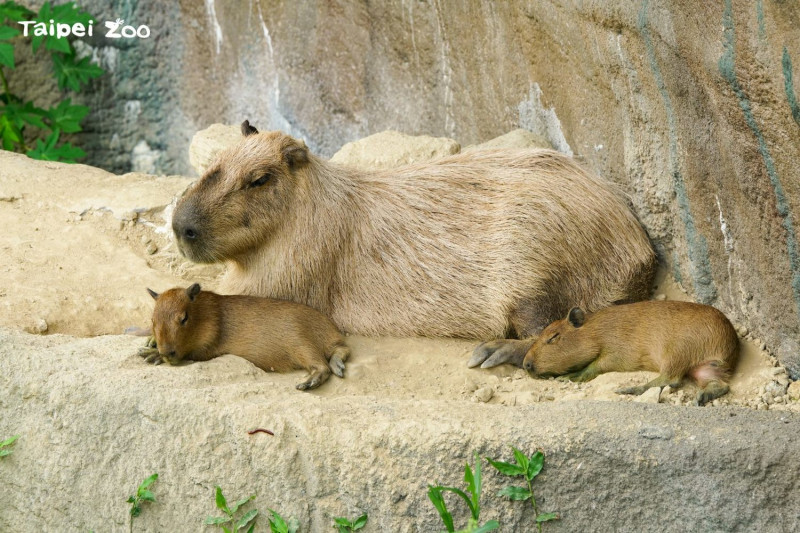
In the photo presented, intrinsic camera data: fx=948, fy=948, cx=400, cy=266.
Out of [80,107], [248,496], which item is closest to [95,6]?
[80,107]

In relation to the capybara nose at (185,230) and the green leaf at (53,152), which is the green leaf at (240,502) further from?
the green leaf at (53,152)

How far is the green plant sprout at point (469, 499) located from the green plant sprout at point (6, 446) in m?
1.91

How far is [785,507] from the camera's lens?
11.0 ft

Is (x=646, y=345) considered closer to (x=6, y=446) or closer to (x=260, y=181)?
(x=260, y=181)

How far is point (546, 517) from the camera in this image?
347cm

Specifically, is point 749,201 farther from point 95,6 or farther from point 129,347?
point 95,6

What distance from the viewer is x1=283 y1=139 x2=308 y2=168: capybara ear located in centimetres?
Result: 507

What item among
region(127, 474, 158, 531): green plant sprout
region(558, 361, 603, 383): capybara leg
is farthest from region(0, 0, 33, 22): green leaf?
region(558, 361, 603, 383): capybara leg

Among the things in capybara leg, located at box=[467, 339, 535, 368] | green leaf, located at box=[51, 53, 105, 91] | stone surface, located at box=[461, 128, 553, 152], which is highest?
green leaf, located at box=[51, 53, 105, 91]

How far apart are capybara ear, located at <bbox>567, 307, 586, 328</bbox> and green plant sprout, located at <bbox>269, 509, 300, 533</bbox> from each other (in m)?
1.69

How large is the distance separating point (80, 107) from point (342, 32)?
9.15 feet

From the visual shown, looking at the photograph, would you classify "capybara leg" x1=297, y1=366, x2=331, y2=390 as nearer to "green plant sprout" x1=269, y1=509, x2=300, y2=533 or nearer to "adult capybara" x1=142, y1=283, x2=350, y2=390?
"adult capybara" x1=142, y1=283, x2=350, y2=390

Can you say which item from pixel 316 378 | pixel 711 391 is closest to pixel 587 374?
pixel 711 391

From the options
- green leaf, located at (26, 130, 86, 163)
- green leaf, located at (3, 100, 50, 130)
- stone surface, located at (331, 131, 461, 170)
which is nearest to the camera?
stone surface, located at (331, 131, 461, 170)
